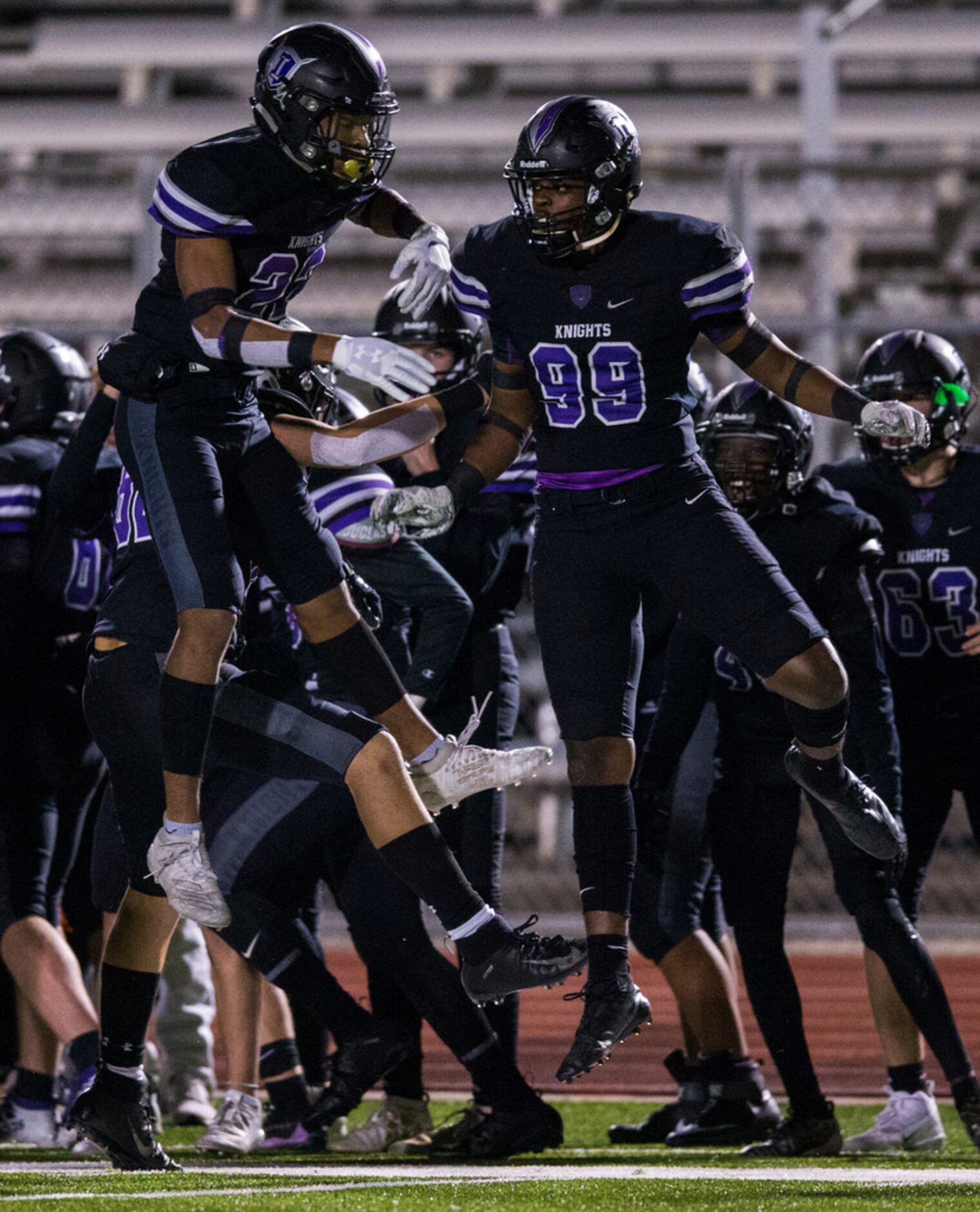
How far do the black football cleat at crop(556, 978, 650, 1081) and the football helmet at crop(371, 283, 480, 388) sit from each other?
2011 mm

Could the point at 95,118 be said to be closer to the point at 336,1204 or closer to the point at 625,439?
the point at 625,439

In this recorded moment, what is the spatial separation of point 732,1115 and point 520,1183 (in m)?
1.41

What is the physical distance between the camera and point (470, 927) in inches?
153

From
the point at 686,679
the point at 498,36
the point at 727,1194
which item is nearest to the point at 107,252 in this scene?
the point at 498,36

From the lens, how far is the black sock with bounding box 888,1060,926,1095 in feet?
15.8

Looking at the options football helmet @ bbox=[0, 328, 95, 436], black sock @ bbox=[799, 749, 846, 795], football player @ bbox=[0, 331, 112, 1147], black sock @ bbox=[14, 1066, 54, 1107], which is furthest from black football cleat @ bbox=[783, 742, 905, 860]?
football helmet @ bbox=[0, 328, 95, 436]

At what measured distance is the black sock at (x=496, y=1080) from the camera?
4.34m

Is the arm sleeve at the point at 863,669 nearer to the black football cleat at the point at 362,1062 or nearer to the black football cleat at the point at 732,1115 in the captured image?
the black football cleat at the point at 732,1115

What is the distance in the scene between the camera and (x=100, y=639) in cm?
421

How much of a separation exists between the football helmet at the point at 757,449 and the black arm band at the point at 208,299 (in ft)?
5.16

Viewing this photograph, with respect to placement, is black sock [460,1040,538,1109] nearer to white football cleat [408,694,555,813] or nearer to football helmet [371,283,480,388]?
white football cleat [408,694,555,813]

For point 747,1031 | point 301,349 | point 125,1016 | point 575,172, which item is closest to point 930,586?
point 575,172

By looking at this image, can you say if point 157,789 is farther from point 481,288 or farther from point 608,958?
point 481,288

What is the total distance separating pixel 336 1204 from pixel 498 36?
1234cm
